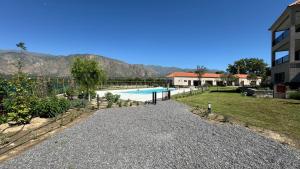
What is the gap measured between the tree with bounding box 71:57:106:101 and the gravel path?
9.80m

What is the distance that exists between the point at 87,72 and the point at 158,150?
43.0ft

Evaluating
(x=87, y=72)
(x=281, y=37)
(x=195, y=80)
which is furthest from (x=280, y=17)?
(x=195, y=80)

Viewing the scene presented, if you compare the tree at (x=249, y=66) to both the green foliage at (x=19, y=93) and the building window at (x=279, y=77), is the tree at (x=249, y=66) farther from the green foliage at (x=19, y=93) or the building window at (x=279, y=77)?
the green foliage at (x=19, y=93)

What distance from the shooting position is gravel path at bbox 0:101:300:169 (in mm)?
4574

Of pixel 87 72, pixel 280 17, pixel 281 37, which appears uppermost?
pixel 280 17

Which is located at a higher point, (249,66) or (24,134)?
(249,66)

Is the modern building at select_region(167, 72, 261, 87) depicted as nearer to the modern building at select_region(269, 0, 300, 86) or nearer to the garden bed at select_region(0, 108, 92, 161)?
the modern building at select_region(269, 0, 300, 86)

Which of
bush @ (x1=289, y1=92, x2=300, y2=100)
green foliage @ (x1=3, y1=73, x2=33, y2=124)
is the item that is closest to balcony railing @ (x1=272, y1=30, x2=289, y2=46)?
bush @ (x1=289, y1=92, x2=300, y2=100)

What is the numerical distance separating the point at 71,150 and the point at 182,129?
404 centimetres

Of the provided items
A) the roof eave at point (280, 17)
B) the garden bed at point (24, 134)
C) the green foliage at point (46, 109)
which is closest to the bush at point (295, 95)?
the roof eave at point (280, 17)

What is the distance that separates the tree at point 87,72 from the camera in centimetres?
1689

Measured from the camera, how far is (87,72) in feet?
55.7

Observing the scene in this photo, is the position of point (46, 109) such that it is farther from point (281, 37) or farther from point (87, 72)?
point (281, 37)

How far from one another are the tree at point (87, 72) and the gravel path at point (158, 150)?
32.2 feet
